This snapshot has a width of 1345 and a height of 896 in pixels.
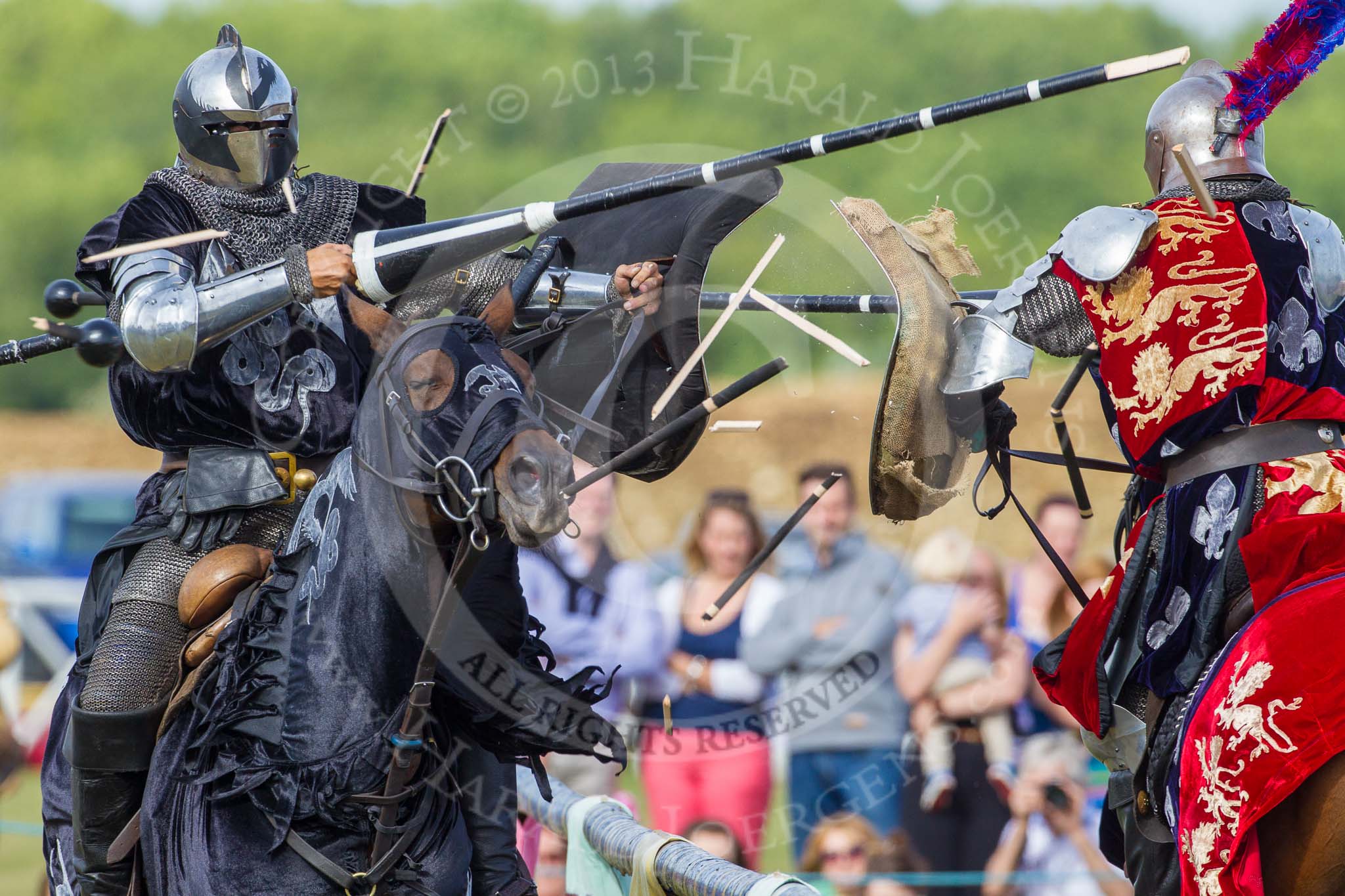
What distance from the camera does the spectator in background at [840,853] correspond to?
737 cm

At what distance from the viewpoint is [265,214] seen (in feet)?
16.2

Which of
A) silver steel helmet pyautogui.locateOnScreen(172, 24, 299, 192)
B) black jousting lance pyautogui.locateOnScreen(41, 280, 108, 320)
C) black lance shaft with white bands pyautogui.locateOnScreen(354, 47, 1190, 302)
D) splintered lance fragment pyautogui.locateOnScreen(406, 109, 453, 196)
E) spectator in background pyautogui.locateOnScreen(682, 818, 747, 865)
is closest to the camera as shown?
black lance shaft with white bands pyautogui.locateOnScreen(354, 47, 1190, 302)

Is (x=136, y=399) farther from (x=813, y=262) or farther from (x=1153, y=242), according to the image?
(x=1153, y=242)

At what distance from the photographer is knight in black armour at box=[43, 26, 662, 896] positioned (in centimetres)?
453

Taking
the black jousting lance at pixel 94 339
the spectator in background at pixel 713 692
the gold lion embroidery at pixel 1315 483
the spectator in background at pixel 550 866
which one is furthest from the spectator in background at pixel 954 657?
the black jousting lance at pixel 94 339

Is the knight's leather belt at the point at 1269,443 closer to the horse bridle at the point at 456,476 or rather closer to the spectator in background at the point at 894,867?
the horse bridle at the point at 456,476

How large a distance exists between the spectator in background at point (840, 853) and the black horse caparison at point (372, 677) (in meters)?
3.42

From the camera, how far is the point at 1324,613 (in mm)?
3602

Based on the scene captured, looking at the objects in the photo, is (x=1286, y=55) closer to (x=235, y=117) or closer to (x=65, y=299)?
(x=235, y=117)

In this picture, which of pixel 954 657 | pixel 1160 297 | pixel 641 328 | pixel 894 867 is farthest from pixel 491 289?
pixel 894 867

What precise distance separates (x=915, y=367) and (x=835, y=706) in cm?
334

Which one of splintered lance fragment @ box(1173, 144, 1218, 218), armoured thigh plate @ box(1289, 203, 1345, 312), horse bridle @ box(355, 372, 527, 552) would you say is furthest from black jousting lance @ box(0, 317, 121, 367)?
armoured thigh plate @ box(1289, 203, 1345, 312)

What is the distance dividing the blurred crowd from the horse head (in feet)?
10.1

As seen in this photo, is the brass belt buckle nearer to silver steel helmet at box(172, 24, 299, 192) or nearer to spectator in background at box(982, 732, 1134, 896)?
silver steel helmet at box(172, 24, 299, 192)
